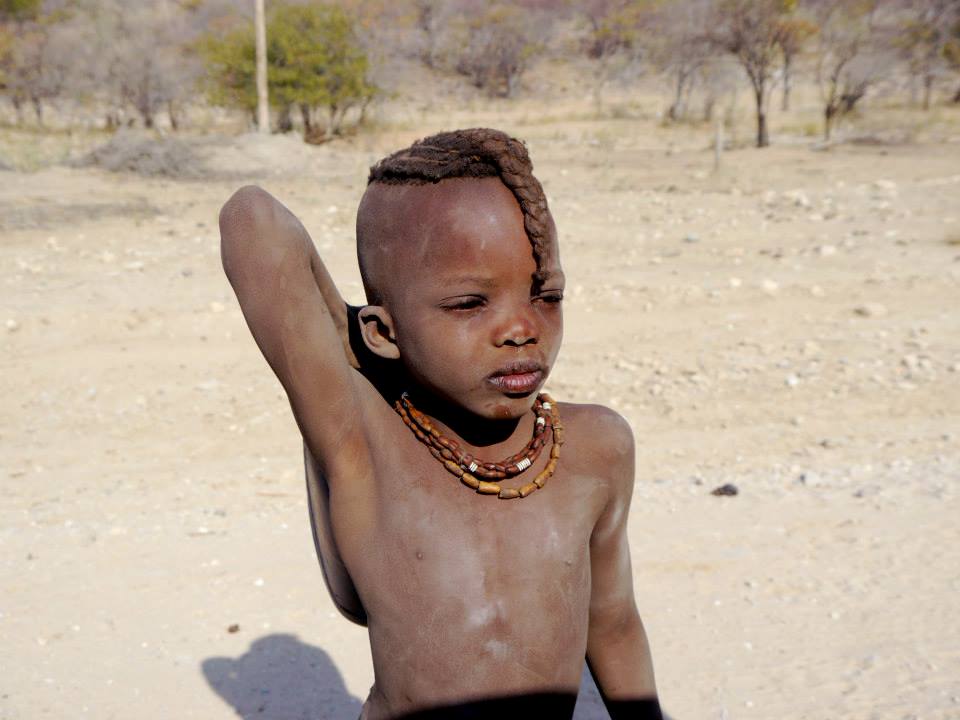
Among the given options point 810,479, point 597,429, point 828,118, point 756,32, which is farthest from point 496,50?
point 597,429

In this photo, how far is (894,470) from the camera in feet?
14.3

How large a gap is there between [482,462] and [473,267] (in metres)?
0.32

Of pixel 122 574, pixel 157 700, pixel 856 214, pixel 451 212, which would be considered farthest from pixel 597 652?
pixel 856 214

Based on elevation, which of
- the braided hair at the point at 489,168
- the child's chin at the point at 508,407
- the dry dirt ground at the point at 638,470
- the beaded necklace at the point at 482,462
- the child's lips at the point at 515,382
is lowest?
the dry dirt ground at the point at 638,470

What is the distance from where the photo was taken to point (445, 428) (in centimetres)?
163

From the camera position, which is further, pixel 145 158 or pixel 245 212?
pixel 145 158

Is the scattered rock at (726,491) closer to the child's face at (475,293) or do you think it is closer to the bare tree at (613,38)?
the child's face at (475,293)

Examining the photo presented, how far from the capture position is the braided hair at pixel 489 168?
1477 mm

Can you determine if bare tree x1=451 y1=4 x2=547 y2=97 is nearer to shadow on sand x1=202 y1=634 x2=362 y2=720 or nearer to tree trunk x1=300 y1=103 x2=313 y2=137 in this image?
tree trunk x1=300 y1=103 x2=313 y2=137

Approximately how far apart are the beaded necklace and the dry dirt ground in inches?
60.1

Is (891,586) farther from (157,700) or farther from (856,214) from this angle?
(856,214)

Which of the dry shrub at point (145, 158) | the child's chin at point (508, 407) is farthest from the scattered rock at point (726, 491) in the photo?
the dry shrub at point (145, 158)

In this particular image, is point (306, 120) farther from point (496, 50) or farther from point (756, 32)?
point (496, 50)

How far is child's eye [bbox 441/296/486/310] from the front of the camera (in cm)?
147
